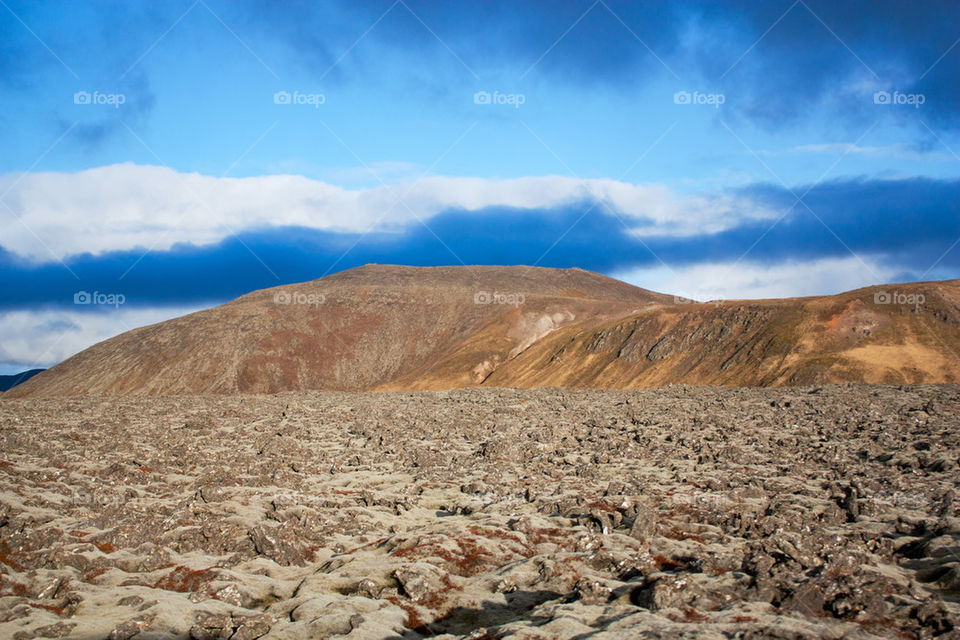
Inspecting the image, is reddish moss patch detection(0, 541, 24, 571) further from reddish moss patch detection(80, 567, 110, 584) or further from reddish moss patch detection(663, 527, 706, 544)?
reddish moss patch detection(663, 527, 706, 544)

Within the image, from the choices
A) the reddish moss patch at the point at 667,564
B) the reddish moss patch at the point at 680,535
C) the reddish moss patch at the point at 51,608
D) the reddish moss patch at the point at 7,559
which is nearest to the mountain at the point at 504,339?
the reddish moss patch at the point at 680,535

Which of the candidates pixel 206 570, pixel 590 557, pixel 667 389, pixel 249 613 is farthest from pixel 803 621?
pixel 667 389

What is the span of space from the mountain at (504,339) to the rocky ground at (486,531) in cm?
3408

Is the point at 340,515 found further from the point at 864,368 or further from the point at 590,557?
the point at 864,368

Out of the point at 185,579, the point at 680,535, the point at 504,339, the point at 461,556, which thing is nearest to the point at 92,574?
the point at 185,579

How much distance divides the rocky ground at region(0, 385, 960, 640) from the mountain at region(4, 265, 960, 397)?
3408cm

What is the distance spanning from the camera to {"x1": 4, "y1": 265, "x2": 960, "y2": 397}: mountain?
50.5 meters

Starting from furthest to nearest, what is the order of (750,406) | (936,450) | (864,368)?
(864,368), (750,406), (936,450)

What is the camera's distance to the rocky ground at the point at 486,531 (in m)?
6.89

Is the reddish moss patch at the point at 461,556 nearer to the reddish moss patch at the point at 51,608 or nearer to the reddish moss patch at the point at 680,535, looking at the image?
the reddish moss patch at the point at 680,535

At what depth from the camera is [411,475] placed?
14703mm

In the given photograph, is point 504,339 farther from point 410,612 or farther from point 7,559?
point 410,612

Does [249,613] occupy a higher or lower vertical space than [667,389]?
lower

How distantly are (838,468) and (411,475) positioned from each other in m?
9.08
